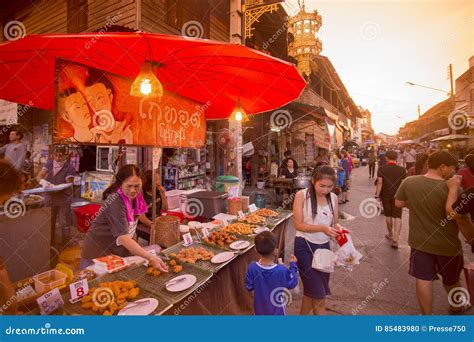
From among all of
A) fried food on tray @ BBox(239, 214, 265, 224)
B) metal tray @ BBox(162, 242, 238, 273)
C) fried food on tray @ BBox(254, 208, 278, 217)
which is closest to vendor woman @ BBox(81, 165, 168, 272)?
metal tray @ BBox(162, 242, 238, 273)

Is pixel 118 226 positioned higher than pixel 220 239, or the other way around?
pixel 118 226

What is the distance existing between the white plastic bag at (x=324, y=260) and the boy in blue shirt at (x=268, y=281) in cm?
37

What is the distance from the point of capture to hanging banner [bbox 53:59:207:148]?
2885 mm

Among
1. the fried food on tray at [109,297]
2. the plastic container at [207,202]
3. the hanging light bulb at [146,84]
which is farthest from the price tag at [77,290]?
the plastic container at [207,202]

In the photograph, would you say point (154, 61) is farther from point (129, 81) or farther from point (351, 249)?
point (351, 249)

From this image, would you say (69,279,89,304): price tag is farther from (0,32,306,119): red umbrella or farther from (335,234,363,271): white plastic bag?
(335,234,363,271): white plastic bag

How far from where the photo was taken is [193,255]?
129 inches

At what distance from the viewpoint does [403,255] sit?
5691 millimetres

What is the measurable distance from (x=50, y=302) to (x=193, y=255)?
1575 mm

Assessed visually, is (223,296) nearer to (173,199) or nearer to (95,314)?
(95,314)

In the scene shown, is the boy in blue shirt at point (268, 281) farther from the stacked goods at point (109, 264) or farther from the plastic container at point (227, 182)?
the plastic container at point (227, 182)

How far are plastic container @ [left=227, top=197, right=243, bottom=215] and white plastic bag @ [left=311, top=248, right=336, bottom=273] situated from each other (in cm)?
257

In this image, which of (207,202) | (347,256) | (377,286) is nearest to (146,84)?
(207,202)

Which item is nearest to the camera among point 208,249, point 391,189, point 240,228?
point 208,249
